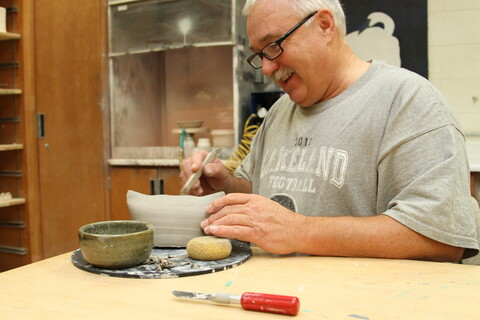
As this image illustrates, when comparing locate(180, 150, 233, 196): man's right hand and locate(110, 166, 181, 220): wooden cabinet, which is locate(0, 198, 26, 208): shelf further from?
locate(180, 150, 233, 196): man's right hand

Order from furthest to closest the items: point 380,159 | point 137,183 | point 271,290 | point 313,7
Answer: point 137,183
point 313,7
point 380,159
point 271,290

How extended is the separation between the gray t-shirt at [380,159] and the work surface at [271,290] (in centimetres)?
16

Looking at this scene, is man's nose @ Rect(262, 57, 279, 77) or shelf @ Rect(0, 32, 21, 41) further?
shelf @ Rect(0, 32, 21, 41)

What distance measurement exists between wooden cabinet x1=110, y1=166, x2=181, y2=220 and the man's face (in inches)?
73.1

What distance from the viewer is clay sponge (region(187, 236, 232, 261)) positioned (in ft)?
3.10

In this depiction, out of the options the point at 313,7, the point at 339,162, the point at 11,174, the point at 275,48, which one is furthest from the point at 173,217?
the point at 11,174

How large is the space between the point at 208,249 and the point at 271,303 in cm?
29

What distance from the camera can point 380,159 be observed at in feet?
3.94

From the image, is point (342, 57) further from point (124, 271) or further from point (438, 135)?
point (124, 271)

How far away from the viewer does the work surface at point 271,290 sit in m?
0.68

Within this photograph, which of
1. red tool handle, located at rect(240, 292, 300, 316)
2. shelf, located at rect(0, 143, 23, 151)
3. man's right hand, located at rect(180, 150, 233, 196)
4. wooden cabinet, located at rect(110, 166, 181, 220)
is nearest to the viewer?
red tool handle, located at rect(240, 292, 300, 316)

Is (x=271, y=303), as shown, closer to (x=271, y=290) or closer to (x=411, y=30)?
(x=271, y=290)

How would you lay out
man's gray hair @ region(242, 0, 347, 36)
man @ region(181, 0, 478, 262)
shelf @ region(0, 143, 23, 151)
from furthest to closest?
shelf @ region(0, 143, 23, 151)
man's gray hair @ region(242, 0, 347, 36)
man @ region(181, 0, 478, 262)

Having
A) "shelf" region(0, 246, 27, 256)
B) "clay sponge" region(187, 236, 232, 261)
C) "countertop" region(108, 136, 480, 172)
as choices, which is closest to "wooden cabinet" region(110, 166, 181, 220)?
"countertop" region(108, 136, 480, 172)
